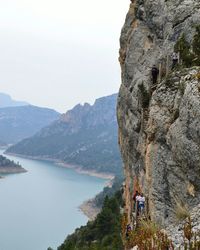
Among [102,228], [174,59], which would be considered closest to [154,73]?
[174,59]

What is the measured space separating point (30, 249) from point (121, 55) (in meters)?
78.3

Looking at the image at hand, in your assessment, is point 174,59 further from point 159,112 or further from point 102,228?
point 102,228

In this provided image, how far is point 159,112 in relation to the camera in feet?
68.8

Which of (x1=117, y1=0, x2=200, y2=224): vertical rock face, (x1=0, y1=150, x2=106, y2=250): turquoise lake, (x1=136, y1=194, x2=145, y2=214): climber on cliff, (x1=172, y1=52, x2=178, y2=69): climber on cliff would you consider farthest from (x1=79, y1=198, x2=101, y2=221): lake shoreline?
(x1=172, y1=52, x2=178, y2=69): climber on cliff

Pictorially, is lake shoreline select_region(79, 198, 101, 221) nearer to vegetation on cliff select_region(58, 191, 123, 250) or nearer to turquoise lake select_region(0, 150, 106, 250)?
turquoise lake select_region(0, 150, 106, 250)

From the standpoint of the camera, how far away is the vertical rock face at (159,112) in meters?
18.0

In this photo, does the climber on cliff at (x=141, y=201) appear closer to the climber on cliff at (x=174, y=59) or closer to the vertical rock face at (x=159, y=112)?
the vertical rock face at (x=159, y=112)

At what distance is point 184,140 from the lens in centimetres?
1791

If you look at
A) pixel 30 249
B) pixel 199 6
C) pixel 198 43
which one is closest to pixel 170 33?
pixel 199 6

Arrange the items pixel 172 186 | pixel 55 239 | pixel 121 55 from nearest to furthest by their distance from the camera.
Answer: pixel 172 186 < pixel 121 55 < pixel 55 239

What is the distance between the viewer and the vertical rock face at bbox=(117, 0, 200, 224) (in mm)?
17953

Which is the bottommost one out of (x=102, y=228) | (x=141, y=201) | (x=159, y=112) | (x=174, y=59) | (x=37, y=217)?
(x=37, y=217)

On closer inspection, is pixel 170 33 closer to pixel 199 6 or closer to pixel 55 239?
pixel 199 6

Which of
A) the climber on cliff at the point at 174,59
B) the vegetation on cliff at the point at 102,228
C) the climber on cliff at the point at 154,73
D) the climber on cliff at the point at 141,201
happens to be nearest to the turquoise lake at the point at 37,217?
the vegetation on cliff at the point at 102,228
